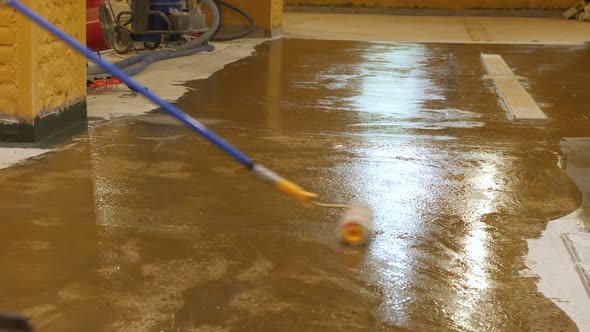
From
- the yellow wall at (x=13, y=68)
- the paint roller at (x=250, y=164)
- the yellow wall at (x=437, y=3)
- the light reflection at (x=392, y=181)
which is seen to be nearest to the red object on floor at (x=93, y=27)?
the light reflection at (x=392, y=181)

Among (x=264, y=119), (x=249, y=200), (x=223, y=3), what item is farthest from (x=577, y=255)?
(x=223, y=3)

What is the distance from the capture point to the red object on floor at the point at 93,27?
10.0 metres

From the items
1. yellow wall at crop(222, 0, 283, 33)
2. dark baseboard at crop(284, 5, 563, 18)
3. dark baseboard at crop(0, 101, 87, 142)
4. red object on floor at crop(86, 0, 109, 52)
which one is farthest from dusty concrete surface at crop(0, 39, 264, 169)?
dark baseboard at crop(284, 5, 563, 18)

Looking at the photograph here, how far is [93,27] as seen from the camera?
10.4 meters

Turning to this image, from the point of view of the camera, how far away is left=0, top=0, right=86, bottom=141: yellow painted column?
18.1ft

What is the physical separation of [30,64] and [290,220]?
7.94 ft

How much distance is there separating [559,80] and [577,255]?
6074mm

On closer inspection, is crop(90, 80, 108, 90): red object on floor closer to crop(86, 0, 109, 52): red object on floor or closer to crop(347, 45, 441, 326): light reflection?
crop(86, 0, 109, 52): red object on floor

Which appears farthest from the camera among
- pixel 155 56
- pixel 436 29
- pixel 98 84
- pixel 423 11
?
pixel 423 11

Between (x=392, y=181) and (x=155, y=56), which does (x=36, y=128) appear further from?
(x=155, y=56)

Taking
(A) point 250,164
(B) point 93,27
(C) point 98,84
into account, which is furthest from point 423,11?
(A) point 250,164

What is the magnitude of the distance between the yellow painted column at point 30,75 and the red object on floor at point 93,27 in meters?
4.12

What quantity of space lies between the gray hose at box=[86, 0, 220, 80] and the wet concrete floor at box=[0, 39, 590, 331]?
4.16ft

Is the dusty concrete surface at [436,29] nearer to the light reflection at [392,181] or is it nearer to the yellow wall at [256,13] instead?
the yellow wall at [256,13]
